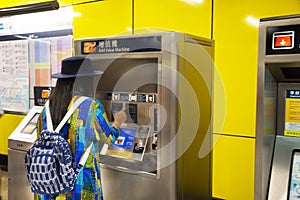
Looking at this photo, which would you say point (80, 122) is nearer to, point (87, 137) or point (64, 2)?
point (87, 137)

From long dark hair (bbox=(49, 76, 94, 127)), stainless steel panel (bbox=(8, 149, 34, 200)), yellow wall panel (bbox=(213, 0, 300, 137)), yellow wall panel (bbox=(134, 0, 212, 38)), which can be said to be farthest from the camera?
stainless steel panel (bbox=(8, 149, 34, 200))

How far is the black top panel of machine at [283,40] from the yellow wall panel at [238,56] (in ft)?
2.75

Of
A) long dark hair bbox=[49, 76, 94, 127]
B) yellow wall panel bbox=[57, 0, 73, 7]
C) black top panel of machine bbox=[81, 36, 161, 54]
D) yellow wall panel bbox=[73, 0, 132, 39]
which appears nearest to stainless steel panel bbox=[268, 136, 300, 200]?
black top panel of machine bbox=[81, 36, 161, 54]

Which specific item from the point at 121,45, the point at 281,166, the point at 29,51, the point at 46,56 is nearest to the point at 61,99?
the point at 121,45

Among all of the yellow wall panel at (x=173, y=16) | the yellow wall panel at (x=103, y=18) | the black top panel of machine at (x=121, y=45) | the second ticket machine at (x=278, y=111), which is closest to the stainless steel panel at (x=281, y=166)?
the second ticket machine at (x=278, y=111)

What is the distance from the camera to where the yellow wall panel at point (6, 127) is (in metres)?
4.09

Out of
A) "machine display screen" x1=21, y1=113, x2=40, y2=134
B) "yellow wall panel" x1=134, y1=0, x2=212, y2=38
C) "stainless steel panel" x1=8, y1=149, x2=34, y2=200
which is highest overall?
"yellow wall panel" x1=134, y1=0, x2=212, y2=38

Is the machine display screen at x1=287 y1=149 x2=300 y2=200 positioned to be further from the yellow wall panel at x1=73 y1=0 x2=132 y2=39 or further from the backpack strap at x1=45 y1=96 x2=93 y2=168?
the yellow wall panel at x1=73 y1=0 x2=132 y2=39

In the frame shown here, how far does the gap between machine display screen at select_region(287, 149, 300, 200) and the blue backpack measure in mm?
1193

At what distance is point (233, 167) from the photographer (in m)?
2.44

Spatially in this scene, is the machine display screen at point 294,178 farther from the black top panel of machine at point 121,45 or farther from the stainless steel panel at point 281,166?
the black top panel of machine at point 121,45

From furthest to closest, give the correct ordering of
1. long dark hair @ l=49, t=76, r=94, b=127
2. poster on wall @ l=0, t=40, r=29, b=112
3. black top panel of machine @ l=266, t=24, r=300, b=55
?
poster on wall @ l=0, t=40, r=29, b=112
long dark hair @ l=49, t=76, r=94, b=127
black top panel of machine @ l=266, t=24, r=300, b=55

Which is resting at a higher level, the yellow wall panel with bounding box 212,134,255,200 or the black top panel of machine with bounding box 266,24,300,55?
the black top panel of machine with bounding box 266,24,300,55

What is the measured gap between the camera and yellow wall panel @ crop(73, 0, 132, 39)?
119 inches
